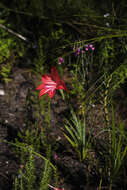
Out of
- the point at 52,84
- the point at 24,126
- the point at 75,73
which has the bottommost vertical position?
the point at 24,126

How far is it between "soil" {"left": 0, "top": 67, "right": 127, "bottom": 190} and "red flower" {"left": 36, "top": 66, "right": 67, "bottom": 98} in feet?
0.38

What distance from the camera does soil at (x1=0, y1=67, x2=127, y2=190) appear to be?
1.34m

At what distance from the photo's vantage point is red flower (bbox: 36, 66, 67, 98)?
4.32 ft

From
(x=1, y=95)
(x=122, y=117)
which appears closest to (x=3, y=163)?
(x=1, y=95)

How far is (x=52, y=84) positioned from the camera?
54.4 inches

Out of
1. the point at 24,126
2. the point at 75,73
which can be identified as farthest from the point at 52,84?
the point at 24,126

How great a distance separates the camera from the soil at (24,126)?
1340 millimetres

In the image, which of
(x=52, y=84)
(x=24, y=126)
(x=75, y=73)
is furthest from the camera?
(x=24, y=126)

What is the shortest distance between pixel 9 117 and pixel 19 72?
695 millimetres

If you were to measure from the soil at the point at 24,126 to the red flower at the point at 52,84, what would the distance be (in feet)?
0.38

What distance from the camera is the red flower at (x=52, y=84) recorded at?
132 centimetres

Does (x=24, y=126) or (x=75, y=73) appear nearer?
(x=75, y=73)

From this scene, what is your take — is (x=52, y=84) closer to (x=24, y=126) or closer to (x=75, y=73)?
(x=75, y=73)

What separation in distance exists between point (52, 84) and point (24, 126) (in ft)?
1.87
